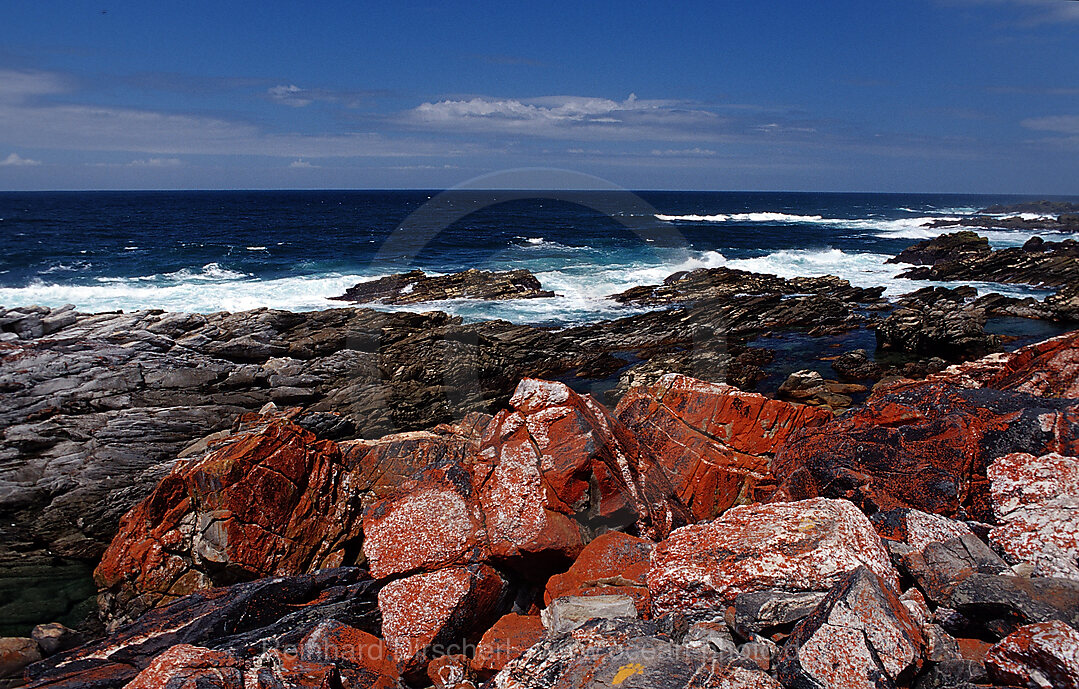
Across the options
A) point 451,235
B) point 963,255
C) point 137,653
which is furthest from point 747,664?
point 451,235

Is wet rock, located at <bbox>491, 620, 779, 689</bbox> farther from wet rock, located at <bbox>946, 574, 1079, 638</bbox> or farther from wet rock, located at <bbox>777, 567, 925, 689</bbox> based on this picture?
wet rock, located at <bbox>946, 574, 1079, 638</bbox>

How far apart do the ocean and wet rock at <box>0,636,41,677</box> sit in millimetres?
9387

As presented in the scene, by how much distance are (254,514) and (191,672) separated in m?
2.77

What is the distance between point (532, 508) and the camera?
17.1ft

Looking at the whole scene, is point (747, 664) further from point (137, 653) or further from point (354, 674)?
point (137, 653)

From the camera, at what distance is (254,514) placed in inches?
251

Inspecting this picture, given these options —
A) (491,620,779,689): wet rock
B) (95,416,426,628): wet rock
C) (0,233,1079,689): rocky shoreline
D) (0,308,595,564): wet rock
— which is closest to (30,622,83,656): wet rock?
(0,233,1079,689): rocky shoreline

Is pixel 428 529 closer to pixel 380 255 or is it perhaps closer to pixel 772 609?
pixel 772 609

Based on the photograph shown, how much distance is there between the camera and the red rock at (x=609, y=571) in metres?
4.74

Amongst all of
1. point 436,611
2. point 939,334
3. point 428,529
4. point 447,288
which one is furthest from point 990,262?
point 436,611

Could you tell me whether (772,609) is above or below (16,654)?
above

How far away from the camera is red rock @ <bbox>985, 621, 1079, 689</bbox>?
2924 millimetres

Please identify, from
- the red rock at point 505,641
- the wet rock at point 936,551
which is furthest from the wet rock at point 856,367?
the red rock at point 505,641

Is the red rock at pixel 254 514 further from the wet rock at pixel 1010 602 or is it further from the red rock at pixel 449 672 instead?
the wet rock at pixel 1010 602
